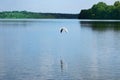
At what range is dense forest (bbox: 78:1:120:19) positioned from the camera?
5374 inches

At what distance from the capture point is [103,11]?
464ft

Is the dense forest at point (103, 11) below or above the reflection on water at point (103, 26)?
below

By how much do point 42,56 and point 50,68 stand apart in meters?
4.82

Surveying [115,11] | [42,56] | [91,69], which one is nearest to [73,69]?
[91,69]

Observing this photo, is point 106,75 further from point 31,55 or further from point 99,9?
point 99,9

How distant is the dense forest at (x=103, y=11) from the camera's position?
→ 136 m

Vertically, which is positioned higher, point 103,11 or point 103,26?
point 103,26

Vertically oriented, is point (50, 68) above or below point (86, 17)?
above

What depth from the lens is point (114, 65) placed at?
19.6 meters

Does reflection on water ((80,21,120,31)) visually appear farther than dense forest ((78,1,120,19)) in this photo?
No

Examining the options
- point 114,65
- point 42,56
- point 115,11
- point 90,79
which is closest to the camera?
point 90,79

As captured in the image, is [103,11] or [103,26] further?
[103,11]

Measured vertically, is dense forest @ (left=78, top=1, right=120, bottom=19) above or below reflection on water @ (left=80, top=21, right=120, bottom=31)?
below

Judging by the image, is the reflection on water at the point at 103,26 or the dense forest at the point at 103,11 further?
the dense forest at the point at 103,11
